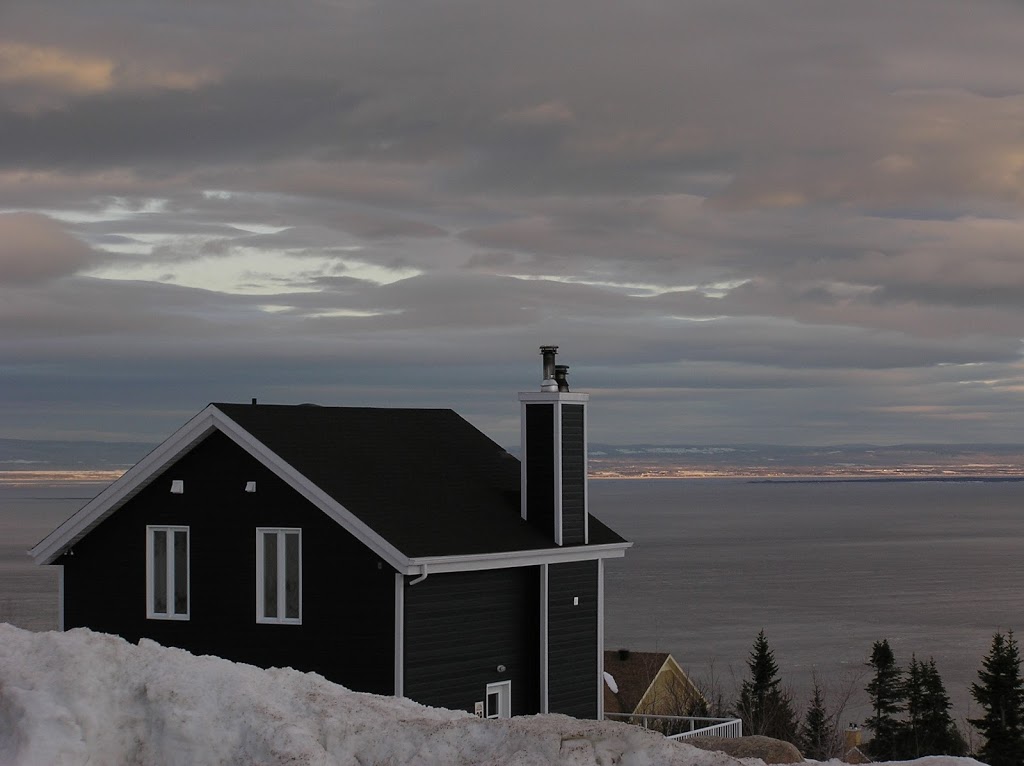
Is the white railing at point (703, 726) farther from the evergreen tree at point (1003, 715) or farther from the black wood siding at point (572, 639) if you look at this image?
the evergreen tree at point (1003, 715)

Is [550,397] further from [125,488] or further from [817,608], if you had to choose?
[817,608]

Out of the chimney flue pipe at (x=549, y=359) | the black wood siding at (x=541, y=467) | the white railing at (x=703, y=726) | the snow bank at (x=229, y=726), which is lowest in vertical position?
the white railing at (x=703, y=726)

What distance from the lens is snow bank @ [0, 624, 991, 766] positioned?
298 inches

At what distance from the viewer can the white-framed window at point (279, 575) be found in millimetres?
21047

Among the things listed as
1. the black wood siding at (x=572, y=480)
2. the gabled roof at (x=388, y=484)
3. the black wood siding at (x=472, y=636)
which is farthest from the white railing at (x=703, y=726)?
A: the black wood siding at (x=572, y=480)

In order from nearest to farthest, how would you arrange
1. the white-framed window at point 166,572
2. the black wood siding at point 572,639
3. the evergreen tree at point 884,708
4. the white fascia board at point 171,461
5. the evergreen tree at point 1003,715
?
the white fascia board at point 171,461 → the white-framed window at point 166,572 → the black wood siding at point 572,639 → the evergreen tree at point 1003,715 → the evergreen tree at point 884,708

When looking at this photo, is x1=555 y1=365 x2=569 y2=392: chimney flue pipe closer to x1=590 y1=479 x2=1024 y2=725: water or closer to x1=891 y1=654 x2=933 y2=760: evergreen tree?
x1=891 y1=654 x2=933 y2=760: evergreen tree

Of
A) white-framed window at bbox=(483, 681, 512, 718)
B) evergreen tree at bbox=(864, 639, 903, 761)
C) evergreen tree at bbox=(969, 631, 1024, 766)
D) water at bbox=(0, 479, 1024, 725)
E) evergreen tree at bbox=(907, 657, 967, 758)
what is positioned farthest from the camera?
water at bbox=(0, 479, 1024, 725)

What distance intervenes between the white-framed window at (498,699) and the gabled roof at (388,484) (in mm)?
1928

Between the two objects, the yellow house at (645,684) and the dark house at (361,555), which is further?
the yellow house at (645,684)

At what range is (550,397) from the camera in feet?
76.6

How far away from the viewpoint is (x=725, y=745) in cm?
1219

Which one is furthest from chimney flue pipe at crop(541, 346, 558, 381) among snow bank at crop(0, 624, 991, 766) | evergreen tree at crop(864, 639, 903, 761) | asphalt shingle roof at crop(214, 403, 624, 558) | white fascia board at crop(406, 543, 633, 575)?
evergreen tree at crop(864, 639, 903, 761)

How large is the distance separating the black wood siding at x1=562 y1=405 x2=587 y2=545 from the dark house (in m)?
0.03
